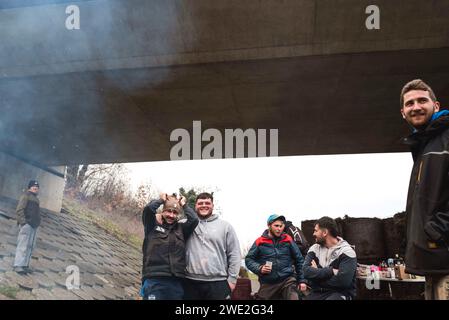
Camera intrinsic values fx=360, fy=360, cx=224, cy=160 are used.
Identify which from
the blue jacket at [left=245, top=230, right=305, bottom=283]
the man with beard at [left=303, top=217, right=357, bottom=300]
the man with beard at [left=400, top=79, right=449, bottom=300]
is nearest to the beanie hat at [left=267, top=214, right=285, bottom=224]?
the blue jacket at [left=245, top=230, right=305, bottom=283]

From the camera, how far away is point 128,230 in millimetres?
22391

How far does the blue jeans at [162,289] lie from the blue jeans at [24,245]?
3.77 m

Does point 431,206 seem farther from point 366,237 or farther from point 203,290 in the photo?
point 366,237

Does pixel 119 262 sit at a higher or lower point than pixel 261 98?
lower

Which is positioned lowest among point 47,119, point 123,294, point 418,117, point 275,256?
point 123,294

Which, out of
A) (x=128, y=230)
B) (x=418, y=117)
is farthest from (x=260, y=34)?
(x=128, y=230)

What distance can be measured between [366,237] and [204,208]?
559 centimetres

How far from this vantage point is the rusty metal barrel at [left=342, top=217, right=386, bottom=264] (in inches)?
312

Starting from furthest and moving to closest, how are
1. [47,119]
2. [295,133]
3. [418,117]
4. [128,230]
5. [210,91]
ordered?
[128,230] → [295,133] → [47,119] → [210,91] → [418,117]

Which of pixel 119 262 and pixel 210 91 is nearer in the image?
pixel 210 91

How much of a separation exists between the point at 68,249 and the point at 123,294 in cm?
367

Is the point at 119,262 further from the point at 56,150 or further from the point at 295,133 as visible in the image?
the point at 295,133

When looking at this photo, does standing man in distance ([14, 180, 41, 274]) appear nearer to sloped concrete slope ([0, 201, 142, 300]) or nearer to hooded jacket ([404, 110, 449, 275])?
sloped concrete slope ([0, 201, 142, 300])
